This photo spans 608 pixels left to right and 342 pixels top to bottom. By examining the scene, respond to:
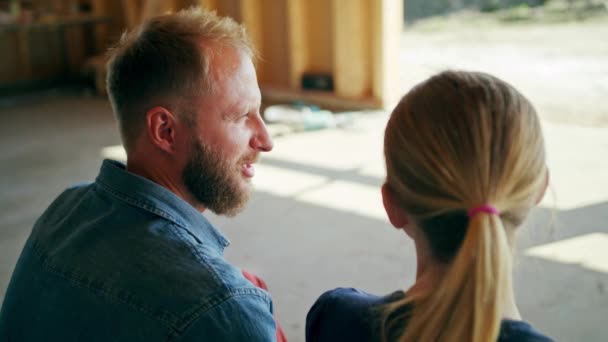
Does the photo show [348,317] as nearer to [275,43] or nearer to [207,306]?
[207,306]

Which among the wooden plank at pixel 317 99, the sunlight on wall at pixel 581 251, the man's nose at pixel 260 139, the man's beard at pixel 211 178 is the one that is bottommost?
the wooden plank at pixel 317 99

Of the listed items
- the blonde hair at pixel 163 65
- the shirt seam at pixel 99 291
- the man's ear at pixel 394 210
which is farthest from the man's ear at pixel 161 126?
the man's ear at pixel 394 210

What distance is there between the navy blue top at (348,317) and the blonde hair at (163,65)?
1.81 ft

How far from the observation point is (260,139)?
156 centimetres

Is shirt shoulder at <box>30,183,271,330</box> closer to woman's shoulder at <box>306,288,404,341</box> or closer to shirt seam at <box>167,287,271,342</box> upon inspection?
shirt seam at <box>167,287,271,342</box>

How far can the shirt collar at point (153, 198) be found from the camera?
1271 millimetres

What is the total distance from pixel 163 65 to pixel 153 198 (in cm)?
32

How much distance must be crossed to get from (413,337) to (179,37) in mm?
843

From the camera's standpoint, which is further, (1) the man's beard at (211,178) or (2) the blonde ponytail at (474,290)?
(1) the man's beard at (211,178)

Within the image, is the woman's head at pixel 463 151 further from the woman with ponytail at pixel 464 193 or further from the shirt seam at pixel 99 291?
the shirt seam at pixel 99 291

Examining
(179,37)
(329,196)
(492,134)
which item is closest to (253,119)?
(179,37)

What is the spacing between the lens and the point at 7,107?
7121 mm

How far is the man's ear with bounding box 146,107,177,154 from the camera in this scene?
1.43m

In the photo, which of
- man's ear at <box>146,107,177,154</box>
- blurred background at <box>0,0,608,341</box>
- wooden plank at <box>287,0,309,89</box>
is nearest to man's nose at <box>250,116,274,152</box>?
man's ear at <box>146,107,177,154</box>
